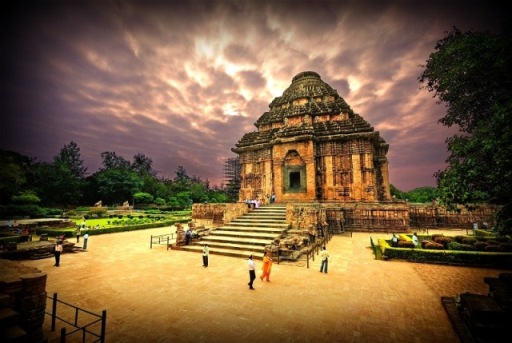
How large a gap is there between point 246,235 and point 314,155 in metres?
12.3

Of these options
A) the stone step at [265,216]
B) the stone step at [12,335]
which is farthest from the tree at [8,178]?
the stone step at [12,335]

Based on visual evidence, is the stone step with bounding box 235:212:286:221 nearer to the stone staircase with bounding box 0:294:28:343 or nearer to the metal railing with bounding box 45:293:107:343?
the metal railing with bounding box 45:293:107:343

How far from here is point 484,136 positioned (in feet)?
24.5

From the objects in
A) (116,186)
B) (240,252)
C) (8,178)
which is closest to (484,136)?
(240,252)

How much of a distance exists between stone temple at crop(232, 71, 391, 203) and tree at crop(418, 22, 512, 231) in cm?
1076

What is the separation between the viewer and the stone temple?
72.0 ft

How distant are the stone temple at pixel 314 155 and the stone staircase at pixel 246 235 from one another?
20.1ft

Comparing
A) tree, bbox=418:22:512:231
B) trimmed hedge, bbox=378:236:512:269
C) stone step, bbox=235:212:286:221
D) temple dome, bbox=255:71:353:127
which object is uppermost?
temple dome, bbox=255:71:353:127

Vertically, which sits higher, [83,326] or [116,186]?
[116,186]

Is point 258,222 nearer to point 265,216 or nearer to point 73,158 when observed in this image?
point 265,216

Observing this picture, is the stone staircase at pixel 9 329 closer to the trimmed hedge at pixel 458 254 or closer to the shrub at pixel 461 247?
the trimmed hedge at pixel 458 254

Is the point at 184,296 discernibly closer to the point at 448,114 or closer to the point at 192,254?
the point at 192,254

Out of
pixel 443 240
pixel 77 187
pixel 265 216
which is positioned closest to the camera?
pixel 443 240

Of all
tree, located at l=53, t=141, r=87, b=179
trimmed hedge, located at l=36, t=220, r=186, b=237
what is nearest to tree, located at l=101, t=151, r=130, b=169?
tree, located at l=53, t=141, r=87, b=179
